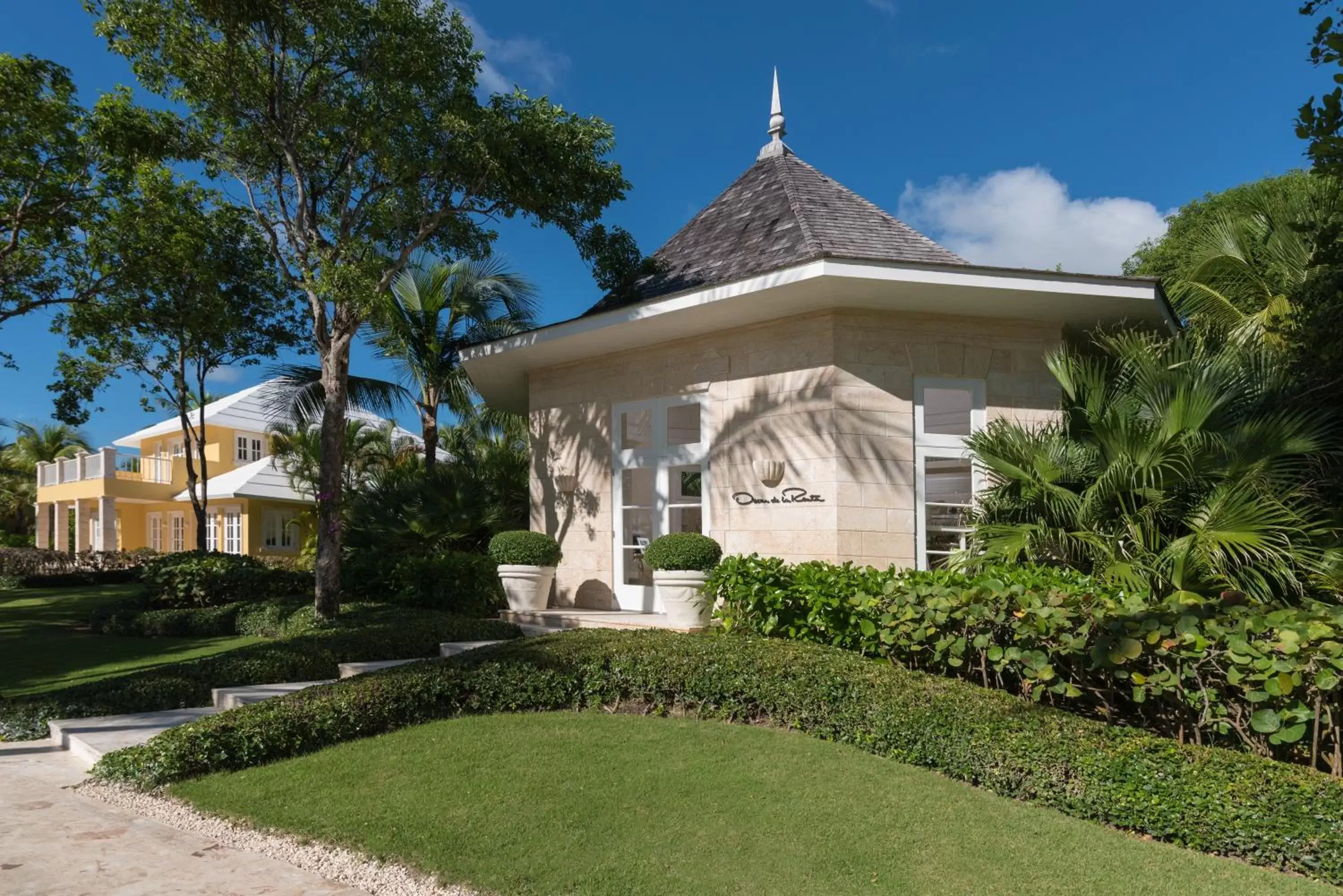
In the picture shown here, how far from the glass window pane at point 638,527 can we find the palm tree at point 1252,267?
7566 millimetres

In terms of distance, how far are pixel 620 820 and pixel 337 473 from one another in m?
8.56

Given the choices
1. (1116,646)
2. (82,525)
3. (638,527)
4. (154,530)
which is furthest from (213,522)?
(1116,646)

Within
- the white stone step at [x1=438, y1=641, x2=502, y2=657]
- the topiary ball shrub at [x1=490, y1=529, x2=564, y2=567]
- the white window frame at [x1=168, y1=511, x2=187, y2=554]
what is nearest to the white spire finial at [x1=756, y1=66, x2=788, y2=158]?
the topiary ball shrub at [x1=490, y1=529, x2=564, y2=567]

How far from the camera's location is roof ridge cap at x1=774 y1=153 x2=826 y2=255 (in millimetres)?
9852

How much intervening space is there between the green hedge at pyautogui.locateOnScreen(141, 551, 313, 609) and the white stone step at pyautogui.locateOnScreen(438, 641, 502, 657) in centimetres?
575

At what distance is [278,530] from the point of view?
30.8m

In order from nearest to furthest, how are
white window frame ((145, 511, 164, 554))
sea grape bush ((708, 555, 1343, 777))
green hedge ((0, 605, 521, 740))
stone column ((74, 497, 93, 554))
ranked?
sea grape bush ((708, 555, 1343, 777))
green hedge ((0, 605, 521, 740))
stone column ((74, 497, 93, 554))
white window frame ((145, 511, 164, 554))

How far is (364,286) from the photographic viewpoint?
34.4 ft

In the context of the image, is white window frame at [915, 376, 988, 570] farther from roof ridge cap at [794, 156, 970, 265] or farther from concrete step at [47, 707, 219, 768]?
concrete step at [47, 707, 219, 768]

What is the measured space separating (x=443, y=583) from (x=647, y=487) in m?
3.30

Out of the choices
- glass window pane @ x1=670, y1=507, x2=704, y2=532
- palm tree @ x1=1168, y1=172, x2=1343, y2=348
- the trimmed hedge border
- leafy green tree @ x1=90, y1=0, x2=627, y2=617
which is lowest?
the trimmed hedge border

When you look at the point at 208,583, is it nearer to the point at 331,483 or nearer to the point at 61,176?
the point at 331,483

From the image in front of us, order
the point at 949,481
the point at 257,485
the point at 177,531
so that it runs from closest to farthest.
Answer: the point at 949,481 < the point at 257,485 < the point at 177,531

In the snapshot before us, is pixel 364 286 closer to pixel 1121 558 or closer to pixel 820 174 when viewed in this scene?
pixel 820 174
